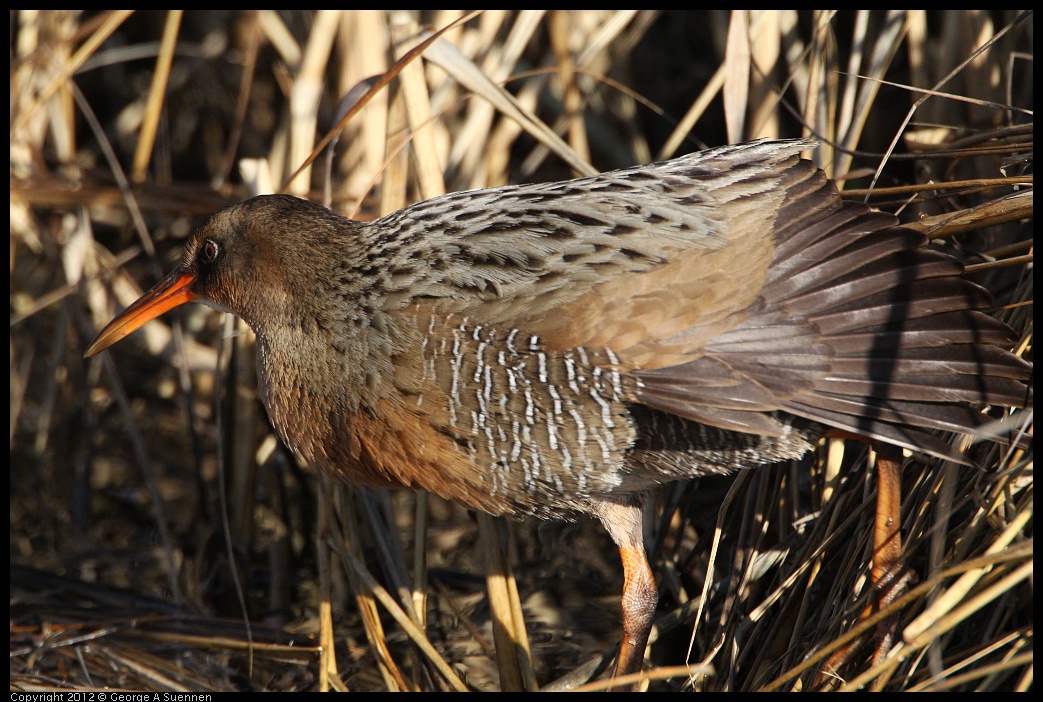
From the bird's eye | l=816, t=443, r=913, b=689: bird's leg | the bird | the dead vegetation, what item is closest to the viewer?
the bird

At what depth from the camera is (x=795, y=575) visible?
2.14 m

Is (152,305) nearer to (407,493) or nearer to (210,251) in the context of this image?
(210,251)

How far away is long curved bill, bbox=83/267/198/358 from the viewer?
96.1 inches

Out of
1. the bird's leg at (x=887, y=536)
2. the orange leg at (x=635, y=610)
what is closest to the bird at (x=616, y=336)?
the orange leg at (x=635, y=610)

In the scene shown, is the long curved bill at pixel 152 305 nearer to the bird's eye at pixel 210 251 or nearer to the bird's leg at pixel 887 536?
the bird's eye at pixel 210 251

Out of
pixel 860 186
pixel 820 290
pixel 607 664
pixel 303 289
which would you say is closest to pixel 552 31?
pixel 860 186

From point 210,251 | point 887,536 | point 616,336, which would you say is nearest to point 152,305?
point 210,251

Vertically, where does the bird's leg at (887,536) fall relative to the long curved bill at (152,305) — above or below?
below

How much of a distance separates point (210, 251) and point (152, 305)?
219mm

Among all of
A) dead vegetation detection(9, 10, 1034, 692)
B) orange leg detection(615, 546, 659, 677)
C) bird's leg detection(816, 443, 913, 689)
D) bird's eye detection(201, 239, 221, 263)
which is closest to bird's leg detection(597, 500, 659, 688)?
orange leg detection(615, 546, 659, 677)

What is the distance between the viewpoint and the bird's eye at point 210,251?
7.73 ft

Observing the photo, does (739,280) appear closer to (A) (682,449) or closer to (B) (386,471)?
(A) (682,449)

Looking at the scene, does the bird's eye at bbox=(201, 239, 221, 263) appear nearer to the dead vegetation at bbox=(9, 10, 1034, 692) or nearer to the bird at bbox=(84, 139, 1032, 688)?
the bird at bbox=(84, 139, 1032, 688)

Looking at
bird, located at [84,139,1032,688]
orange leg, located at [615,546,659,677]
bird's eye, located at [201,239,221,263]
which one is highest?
bird's eye, located at [201,239,221,263]
